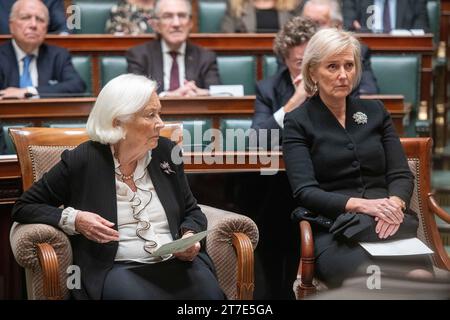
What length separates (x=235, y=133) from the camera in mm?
2906

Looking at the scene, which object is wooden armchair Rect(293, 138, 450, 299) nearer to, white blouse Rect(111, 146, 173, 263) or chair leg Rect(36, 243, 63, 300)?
white blouse Rect(111, 146, 173, 263)

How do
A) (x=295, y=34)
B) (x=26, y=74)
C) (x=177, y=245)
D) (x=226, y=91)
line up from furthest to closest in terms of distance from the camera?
(x=26, y=74) < (x=226, y=91) < (x=295, y=34) < (x=177, y=245)

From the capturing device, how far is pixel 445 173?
12.0 feet

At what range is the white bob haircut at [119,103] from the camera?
2002 millimetres

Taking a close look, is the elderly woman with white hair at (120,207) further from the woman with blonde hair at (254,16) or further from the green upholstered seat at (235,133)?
the woman with blonde hair at (254,16)

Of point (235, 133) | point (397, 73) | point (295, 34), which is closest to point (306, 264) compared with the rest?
point (235, 133)

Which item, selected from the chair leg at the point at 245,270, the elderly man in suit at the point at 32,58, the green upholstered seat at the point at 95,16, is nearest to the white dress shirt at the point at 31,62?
the elderly man in suit at the point at 32,58

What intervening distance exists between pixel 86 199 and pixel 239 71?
1.85 m

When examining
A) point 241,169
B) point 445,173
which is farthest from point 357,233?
point 445,173

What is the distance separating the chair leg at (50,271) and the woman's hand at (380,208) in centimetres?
75

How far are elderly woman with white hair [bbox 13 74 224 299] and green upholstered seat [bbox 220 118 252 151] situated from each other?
0.70 metres

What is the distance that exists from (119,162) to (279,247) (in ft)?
2.43

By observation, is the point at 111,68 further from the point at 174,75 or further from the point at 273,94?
the point at 273,94

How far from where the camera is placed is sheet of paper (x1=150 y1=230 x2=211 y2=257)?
1.88 meters
